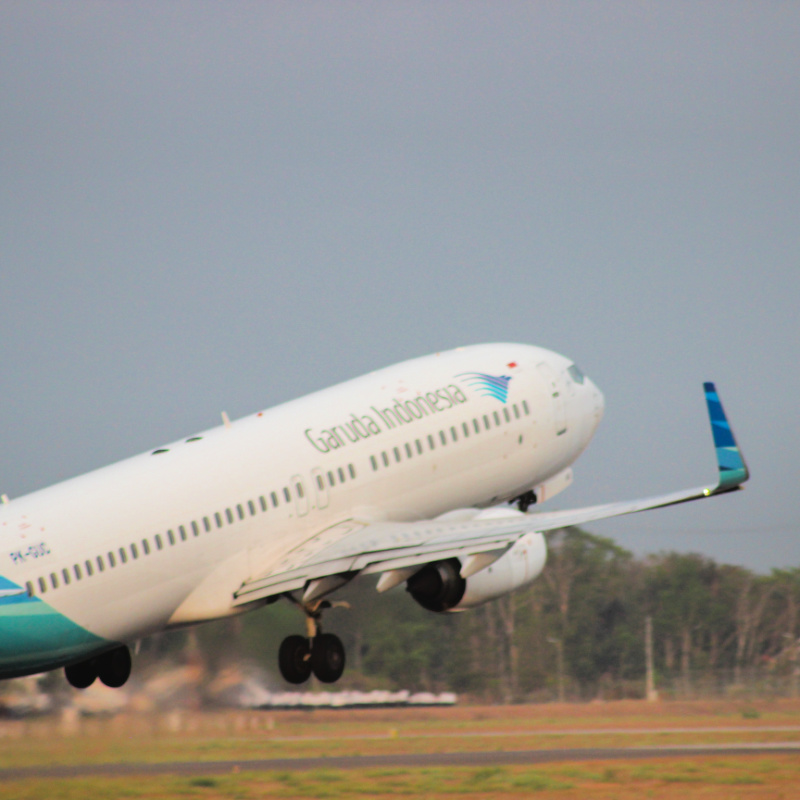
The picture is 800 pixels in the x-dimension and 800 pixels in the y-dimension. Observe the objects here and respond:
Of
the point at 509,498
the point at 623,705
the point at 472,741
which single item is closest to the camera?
the point at 509,498

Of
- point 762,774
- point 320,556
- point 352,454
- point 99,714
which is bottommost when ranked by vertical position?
point 762,774

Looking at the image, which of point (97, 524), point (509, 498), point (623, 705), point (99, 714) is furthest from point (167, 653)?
point (623, 705)

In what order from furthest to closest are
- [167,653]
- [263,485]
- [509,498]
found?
[167,653], [509,498], [263,485]

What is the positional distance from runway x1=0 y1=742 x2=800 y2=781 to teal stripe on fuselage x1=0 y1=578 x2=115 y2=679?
50.9 ft

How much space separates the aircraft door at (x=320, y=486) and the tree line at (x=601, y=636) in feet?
141

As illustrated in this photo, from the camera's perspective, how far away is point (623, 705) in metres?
78.4

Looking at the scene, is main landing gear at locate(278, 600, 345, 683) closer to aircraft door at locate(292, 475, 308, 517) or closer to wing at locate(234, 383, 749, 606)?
wing at locate(234, 383, 749, 606)

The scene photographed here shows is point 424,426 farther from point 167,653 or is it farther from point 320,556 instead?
point 167,653

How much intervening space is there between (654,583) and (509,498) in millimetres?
65133

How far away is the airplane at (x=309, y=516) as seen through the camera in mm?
30453

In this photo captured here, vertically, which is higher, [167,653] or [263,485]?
[263,485]

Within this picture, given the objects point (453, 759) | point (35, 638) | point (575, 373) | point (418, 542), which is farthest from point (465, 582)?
point (453, 759)

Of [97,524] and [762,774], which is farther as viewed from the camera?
[762,774]

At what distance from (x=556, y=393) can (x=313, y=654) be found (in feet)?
37.5
